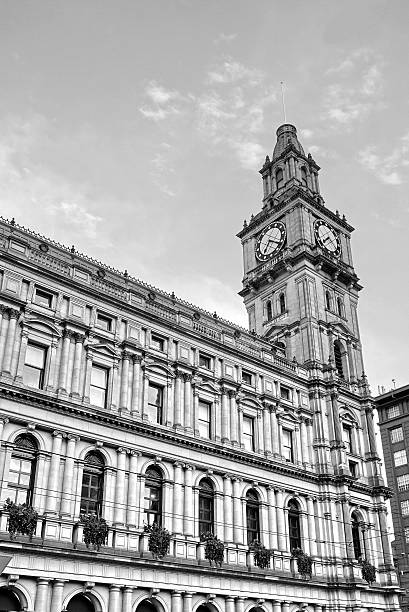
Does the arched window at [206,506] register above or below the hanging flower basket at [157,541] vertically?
above

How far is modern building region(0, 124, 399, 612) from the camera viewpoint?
3443 centimetres

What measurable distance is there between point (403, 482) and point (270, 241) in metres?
42.1

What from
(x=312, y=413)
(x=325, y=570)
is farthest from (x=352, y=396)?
(x=325, y=570)

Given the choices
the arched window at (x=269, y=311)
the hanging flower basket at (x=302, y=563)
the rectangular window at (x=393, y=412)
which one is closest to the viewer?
the hanging flower basket at (x=302, y=563)

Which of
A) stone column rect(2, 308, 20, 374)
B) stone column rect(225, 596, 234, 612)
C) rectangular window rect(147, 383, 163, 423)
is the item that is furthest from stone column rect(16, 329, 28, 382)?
stone column rect(225, 596, 234, 612)

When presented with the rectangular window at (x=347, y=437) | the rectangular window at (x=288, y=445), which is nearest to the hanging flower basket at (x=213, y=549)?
the rectangular window at (x=288, y=445)

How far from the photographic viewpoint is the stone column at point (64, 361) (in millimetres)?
37594

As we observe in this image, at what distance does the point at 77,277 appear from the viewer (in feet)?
139

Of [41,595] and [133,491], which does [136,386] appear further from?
[41,595]

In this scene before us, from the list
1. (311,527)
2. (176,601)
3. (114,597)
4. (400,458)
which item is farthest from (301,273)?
(400,458)

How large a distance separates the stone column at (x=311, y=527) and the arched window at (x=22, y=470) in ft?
75.4

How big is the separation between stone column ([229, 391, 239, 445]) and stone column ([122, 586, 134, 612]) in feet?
44.8

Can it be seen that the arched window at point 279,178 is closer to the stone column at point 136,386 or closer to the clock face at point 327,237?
the clock face at point 327,237

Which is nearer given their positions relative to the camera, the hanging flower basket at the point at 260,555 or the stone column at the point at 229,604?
the stone column at the point at 229,604
